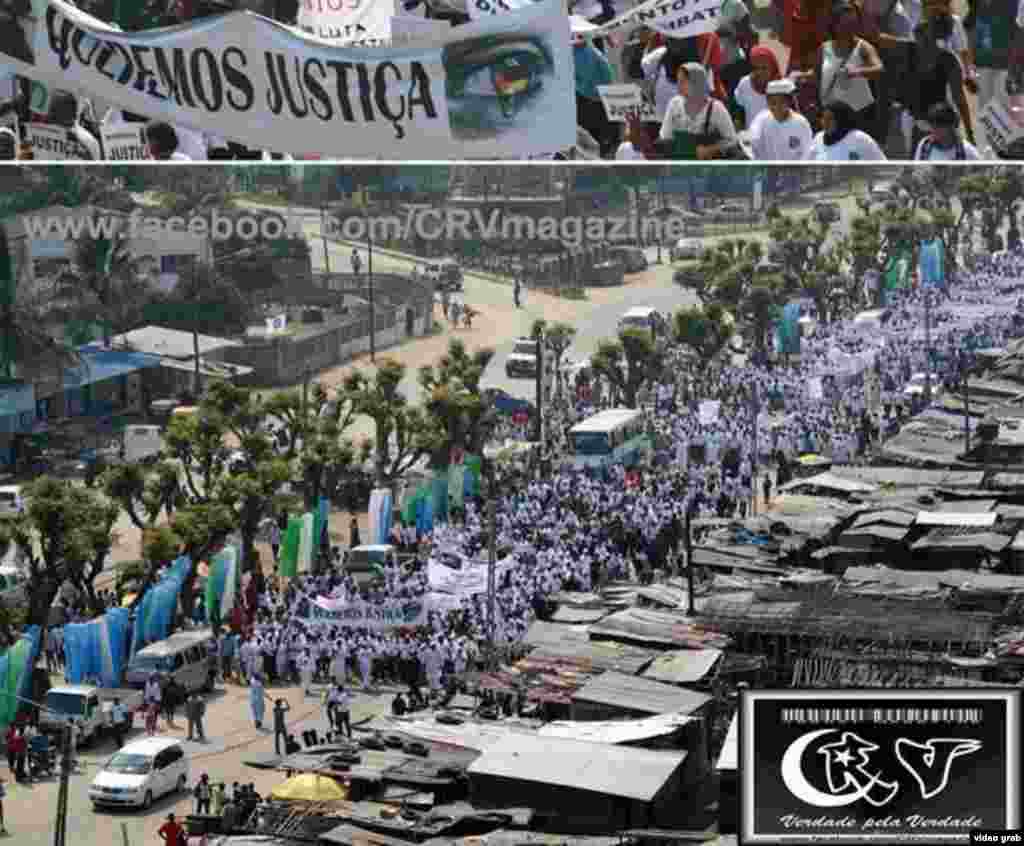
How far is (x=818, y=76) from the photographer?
4209 cm

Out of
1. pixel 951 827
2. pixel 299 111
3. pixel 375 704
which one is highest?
pixel 299 111

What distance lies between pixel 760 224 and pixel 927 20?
8.12 m

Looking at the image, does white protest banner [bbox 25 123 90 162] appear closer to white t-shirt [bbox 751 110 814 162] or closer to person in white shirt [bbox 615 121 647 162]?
person in white shirt [bbox 615 121 647 162]

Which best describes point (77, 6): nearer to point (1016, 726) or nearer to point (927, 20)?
point (927, 20)

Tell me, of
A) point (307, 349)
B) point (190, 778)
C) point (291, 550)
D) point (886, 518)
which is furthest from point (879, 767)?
point (307, 349)

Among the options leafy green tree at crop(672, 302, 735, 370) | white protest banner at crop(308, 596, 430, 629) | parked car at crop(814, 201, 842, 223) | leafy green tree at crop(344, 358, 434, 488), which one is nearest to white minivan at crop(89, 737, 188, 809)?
white protest banner at crop(308, 596, 430, 629)

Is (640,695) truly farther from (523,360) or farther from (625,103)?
(523,360)

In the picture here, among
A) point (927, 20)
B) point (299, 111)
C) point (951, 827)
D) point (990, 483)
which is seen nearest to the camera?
point (951, 827)

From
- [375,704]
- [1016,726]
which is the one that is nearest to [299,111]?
[375,704]

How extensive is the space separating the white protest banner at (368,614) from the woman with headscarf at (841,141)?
23.1 feet

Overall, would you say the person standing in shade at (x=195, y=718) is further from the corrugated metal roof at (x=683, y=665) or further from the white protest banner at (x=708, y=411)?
the white protest banner at (x=708, y=411)

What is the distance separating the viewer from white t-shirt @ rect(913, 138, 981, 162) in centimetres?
4372

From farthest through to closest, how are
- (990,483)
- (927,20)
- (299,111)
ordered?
(990,483) < (299,111) < (927,20)

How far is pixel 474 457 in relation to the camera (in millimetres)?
49969
